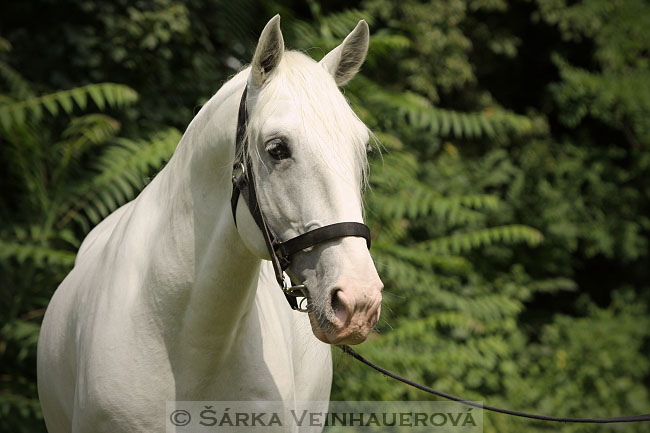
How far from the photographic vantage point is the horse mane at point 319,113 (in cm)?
166

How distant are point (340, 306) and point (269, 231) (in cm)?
30

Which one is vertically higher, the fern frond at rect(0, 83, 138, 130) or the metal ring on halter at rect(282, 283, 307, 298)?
the metal ring on halter at rect(282, 283, 307, 298)

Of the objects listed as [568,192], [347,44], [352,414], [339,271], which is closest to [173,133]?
[352,414]

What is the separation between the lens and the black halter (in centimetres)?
159

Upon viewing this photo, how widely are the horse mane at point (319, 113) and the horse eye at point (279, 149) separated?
63 mm

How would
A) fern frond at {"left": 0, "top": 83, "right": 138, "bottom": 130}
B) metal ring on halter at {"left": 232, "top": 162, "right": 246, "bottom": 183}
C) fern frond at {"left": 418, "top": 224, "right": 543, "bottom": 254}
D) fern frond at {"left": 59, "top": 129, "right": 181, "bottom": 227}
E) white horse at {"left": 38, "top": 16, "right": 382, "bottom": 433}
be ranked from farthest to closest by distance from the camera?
fern frond at {"left": 418, "top": 224, "right": 543, "bottom": 254}
fern frond at {"left": 59, "top": 129, "right": 181, "bottom": 227}
fern frond at {"left": 0, "top": 83, "right": 138, "bottom": 130}
metal ring on halter at {"left": 232, "top": 162, "right": 246, "bottom": 183}
white horse at {"left": 38, "top": 16, "right": 382, "bottom": 433}

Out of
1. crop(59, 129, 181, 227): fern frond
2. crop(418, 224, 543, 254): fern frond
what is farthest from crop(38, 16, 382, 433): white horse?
crop(418, 224, 543, 254): fern frond

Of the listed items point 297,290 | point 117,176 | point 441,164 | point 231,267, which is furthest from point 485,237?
point 297,290

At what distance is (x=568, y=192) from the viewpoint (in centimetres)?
747

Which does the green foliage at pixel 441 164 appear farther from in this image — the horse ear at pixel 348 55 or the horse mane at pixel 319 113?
the horse mane at pixel 319 113

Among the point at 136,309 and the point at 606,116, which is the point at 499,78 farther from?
the point at 136,309

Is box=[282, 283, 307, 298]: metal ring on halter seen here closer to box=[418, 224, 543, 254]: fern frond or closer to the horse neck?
the horse neck

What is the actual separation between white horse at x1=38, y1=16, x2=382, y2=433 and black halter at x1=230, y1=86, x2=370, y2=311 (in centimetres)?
2

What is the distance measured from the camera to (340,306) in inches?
61.2
